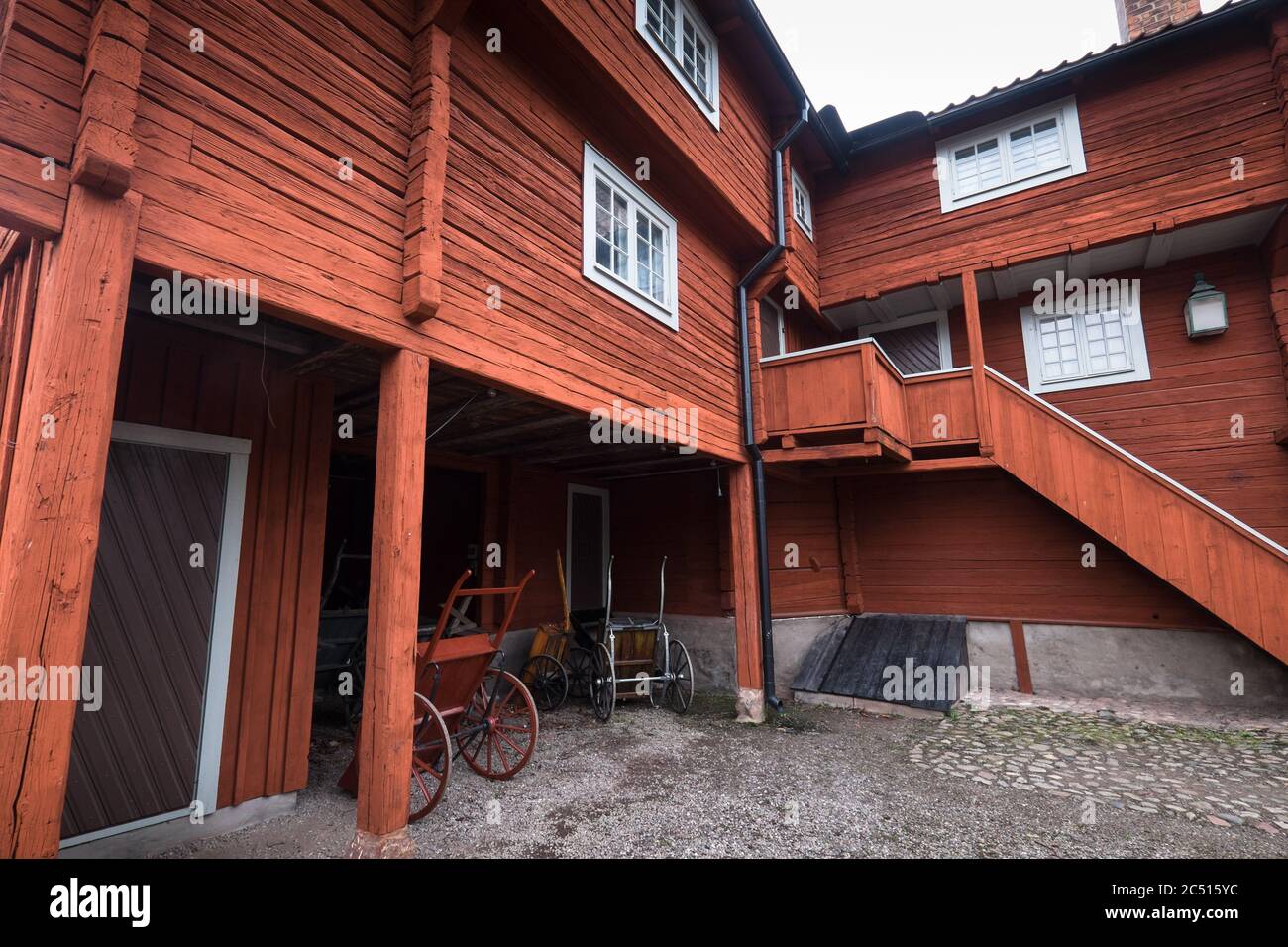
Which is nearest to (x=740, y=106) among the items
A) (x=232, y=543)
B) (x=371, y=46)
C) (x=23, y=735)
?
(x=371, y=46)

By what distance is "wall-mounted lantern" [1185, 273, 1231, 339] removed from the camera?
807cm

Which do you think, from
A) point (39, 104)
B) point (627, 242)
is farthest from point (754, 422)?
point (39, 104)

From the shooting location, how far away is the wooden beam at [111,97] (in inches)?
95.9

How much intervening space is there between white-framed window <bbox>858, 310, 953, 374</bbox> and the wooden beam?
32.2 feet

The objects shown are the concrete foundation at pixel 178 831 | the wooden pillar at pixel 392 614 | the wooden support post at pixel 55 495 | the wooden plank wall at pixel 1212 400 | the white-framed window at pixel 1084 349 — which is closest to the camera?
the wooden support post at pixel 55 495

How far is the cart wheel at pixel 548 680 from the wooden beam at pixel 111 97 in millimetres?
6124

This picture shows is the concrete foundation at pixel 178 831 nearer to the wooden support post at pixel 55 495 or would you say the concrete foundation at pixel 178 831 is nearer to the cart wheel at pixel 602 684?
the wooden support post at pixel 55 495

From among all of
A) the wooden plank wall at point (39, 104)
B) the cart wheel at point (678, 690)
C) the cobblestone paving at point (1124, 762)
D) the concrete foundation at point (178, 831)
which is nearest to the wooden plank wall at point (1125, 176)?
the cobblestone paving at point (1124, 762)

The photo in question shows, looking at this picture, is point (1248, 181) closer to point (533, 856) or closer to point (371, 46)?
point (371, 46)

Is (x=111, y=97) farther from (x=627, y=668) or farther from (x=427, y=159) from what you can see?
(x=627, y=668)

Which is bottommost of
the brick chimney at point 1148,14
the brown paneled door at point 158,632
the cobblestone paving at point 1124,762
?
the cobblestone paving at point 1124,762

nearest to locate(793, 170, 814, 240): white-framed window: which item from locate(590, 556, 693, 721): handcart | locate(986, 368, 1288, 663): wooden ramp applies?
locate(986, 368, 1288, 663): wooden ramp

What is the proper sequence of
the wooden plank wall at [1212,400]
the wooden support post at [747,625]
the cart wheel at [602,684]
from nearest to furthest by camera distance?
the cart wheel at [602,684], the wooden support post at [747,625], the wooden plank wall at [1212,400]

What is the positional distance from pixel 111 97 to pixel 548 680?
22.0 feet
